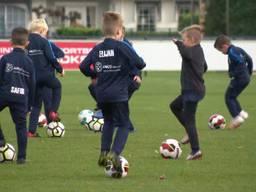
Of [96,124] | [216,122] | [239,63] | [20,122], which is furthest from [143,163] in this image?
[239,63]

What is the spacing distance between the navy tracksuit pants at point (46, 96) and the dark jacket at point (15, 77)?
11.3 feet

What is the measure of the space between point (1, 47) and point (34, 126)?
70.1 ft

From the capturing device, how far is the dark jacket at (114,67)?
37.5 ft

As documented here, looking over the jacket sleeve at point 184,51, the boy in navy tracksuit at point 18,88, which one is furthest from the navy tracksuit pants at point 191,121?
the boy in navy tracksuit at point 18,88

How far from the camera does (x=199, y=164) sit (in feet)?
40.8

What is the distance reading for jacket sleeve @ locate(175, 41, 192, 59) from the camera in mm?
12592

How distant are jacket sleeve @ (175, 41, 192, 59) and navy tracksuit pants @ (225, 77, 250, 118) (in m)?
5.40

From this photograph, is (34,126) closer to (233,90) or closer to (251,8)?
(233,90)

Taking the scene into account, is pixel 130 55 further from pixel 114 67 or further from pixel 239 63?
pixel 239 63

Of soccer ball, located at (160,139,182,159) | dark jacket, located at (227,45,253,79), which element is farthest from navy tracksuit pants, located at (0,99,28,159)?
dark jacket, located at (227,45,253,79)

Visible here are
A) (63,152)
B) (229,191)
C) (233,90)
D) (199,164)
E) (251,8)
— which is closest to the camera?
(229,191)

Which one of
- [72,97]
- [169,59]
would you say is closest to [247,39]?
[169,59]

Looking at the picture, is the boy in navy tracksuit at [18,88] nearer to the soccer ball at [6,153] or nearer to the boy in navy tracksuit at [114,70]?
the soccer ball at [6,153]

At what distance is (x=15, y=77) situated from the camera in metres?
12.3
